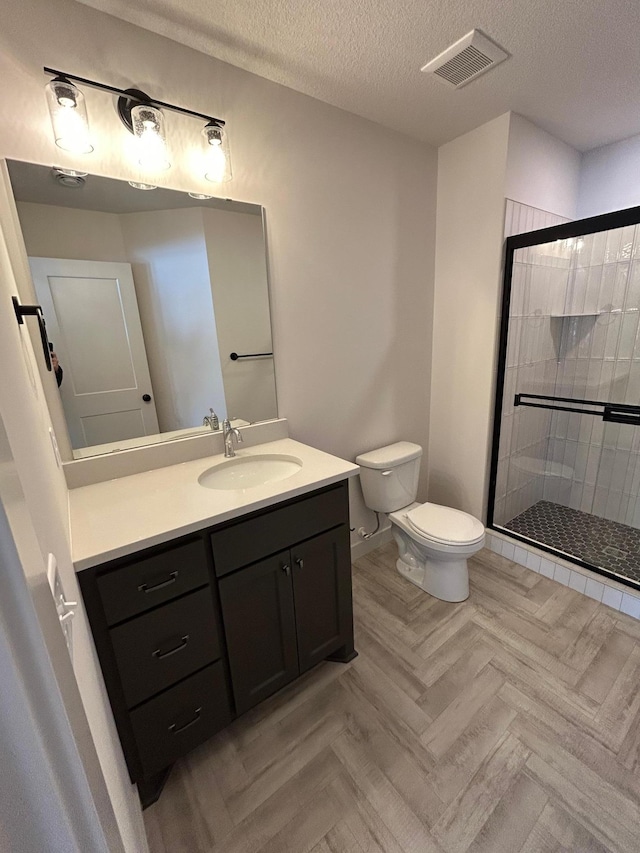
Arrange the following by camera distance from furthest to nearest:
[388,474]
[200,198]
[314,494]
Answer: [388,474], [200,198], [314,494]

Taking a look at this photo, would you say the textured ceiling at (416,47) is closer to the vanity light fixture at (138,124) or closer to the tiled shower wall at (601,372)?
the vanity light fixture at (138,124)

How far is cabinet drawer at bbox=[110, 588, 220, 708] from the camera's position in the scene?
3.33ft

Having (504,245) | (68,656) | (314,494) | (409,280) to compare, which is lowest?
(314,494)

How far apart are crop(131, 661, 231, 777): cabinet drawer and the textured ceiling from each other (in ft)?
7.03

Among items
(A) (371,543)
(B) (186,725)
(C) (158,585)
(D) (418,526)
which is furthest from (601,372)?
(B) (186,725)

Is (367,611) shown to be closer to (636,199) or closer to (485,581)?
(485,581)

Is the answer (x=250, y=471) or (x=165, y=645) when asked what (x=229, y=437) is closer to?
(x=250, y=471)

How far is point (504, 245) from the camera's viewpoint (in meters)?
2.01

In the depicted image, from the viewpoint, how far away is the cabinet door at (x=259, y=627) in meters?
1.20

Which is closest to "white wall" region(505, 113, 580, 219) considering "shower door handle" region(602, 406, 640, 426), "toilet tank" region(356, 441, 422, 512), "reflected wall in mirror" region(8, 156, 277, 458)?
"shower door handle" region(602, 406, 640, 426)

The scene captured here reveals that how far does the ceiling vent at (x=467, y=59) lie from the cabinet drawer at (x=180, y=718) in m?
2.35

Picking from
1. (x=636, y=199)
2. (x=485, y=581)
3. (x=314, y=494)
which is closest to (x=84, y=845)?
(x=314, y=494)

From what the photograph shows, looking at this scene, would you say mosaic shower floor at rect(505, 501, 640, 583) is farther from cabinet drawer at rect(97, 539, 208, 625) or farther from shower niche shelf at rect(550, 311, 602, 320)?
cabinet drawer at rect(97, 539, 208, 625)

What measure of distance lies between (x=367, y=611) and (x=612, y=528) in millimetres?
1691
